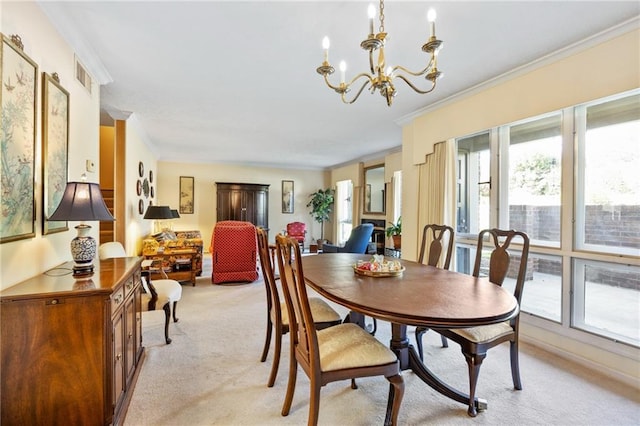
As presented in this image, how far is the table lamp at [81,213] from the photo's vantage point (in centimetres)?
175

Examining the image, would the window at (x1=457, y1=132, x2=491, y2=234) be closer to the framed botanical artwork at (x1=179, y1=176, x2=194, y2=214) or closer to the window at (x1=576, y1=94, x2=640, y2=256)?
the window at (x1=576, y1=94, x2=640, y2=256)

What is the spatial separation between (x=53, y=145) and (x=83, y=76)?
0.98 m

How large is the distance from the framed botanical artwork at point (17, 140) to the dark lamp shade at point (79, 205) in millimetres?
154

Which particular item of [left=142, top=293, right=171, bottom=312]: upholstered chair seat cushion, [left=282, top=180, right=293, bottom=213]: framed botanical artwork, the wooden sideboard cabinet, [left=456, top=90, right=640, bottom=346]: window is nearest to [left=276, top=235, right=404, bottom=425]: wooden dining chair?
the wooden sideboard cabinet

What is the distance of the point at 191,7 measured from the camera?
2.00 metres

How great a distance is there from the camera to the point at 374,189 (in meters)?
7.46

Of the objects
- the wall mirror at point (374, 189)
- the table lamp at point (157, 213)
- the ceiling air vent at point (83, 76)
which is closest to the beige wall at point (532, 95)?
the wall mirror at point (374, 189)

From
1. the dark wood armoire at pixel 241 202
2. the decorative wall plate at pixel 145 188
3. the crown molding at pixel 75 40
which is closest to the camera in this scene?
the crown molding at pixel 75 40

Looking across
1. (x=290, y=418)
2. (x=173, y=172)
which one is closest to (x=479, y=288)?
(x=290, y=418)

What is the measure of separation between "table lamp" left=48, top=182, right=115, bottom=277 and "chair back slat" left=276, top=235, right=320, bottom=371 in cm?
115

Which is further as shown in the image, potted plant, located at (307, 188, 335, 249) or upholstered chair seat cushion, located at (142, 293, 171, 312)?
potted plant, located at (307, 188, 335, 249)

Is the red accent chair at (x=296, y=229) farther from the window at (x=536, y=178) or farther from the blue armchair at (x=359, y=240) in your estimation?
the window at (x=536, y=178)

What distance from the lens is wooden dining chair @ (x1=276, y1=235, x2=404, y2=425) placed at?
4.89 feet

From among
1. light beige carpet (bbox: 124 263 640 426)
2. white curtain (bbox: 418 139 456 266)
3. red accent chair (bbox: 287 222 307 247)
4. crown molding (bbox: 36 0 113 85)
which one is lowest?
light beige carpet (bbox: 124 263 640 426)
